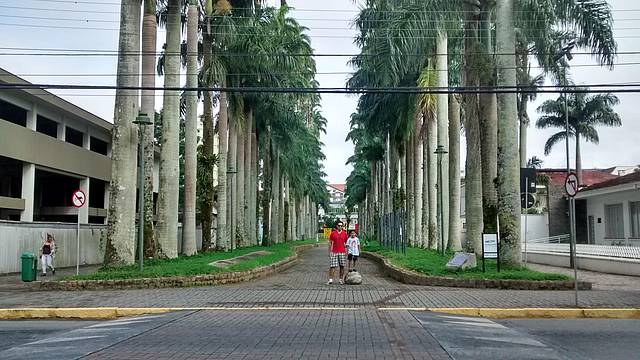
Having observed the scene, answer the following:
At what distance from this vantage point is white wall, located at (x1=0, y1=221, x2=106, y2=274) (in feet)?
79.6

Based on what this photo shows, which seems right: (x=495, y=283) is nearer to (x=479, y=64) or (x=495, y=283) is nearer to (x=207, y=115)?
(x=479, y=64)

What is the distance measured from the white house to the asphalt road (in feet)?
73.9

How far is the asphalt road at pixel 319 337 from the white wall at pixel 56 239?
12.8 meters

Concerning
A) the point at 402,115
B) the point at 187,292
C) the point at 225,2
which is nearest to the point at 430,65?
the point at 402,115

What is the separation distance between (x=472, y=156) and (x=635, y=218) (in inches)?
616

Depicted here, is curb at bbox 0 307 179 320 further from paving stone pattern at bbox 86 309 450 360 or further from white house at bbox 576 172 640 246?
white house at bbox 576 172 640 246

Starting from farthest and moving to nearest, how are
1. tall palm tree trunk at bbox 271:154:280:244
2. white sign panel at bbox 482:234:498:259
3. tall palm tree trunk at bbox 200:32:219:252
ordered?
tall palm tree trunk at bbox 271:154:280:244, tall palm tree trunk at bbox 200:32:219:252, white sign panel at bbox 482:234:498:259

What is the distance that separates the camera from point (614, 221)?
1432 inches

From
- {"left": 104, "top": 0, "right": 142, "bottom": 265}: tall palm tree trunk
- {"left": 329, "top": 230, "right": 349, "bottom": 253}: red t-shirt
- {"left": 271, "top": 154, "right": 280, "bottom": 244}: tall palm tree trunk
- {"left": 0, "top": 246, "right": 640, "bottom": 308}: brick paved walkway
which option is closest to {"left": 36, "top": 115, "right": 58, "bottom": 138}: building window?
{"left": 271, "top": 154, "right": 280, "bottom": 244}: tall palm tree trunk

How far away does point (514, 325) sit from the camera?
11875 millimetres

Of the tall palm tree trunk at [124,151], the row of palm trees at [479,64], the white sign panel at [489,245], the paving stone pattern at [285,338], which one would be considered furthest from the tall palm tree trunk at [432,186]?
the paving stone pattern at [285,338]

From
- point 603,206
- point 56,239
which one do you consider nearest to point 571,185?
point 56,239

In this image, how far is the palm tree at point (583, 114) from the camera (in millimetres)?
49719

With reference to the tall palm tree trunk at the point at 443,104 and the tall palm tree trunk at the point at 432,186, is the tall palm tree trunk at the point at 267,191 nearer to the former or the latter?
the tall palm tree trunk at the point at 432,186
